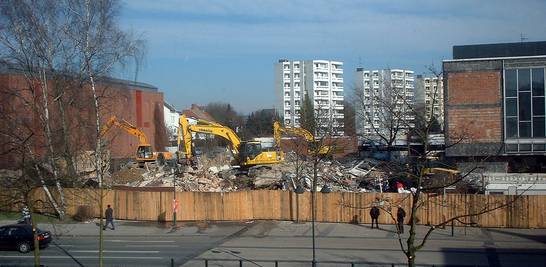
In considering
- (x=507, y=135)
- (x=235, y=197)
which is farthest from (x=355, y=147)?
(x=235, y=197)

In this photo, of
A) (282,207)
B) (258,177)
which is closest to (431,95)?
(282,207)

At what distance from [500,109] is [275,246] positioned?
25335 millimetres

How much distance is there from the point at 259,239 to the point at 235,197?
5956 mm

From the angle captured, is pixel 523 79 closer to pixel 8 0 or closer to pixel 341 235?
pixel 341 235

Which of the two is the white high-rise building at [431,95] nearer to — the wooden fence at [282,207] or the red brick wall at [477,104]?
the wooden fence at [282,207]

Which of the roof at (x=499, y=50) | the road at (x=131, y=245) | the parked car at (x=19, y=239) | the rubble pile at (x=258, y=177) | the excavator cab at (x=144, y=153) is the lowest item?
the road at (x=131, y=245)

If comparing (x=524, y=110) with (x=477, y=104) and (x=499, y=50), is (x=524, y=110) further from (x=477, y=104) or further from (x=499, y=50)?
(x=499, y=50)

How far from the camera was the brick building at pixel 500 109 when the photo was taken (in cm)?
4459

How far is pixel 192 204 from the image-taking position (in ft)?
115

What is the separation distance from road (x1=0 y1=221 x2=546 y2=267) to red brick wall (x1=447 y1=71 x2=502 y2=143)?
1532 centimetres

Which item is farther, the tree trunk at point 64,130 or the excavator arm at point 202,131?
the excavator arm at point 202,131

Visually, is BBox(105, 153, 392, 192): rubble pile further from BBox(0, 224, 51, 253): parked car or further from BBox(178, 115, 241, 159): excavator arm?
BBox(0, 224, 51, 253): parked car

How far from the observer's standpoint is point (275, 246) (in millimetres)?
26906

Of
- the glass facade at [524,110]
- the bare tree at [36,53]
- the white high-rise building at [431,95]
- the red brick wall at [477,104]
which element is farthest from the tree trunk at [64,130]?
the glass facade at [524,110]
